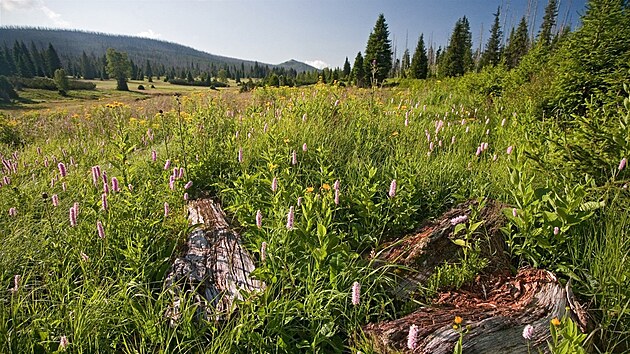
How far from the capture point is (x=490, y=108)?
823 cm

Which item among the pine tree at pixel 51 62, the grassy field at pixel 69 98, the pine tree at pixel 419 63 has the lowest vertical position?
the grassy field at pixel 69 98

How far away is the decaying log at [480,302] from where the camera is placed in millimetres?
1718

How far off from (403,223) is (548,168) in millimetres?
1670

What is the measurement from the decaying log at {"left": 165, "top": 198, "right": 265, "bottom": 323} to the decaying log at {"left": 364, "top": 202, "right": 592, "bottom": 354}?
937 mm

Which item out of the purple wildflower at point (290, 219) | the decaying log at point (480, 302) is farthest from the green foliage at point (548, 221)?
the purple wildflower at point (290, 219)

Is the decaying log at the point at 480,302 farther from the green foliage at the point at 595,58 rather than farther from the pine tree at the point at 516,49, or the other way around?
the pine tree at the point at 516,49

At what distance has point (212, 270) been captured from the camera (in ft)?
7.67

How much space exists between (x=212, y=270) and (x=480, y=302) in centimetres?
188

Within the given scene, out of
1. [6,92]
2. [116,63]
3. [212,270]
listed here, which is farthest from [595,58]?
[116,63]

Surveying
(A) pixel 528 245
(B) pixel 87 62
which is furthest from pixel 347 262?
(B) pixel 87 62

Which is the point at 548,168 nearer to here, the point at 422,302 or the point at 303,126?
the point at 422,302

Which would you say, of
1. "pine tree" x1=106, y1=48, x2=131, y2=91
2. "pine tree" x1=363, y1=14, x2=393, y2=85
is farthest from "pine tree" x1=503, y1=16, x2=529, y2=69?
"pine tree" x1=106, y1=48, x2=131, y2=91

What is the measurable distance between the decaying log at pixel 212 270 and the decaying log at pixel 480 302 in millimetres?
937

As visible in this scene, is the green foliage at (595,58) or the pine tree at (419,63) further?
the pine tree at (419,63)
